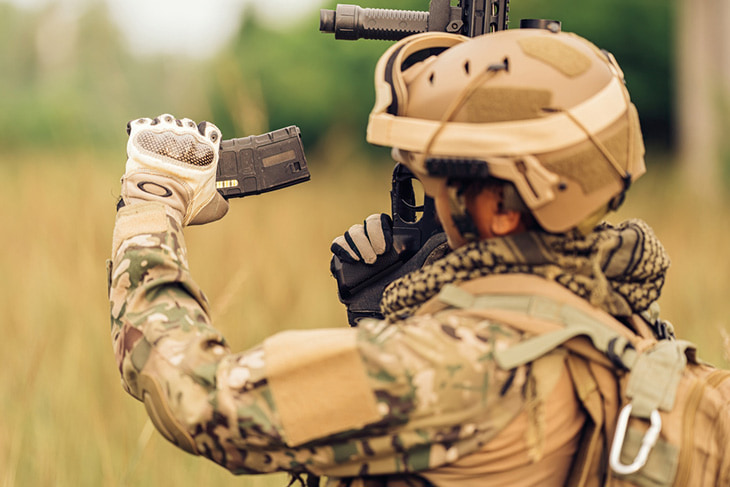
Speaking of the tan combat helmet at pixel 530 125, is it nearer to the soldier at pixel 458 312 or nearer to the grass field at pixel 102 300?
the soldier at pixel 458 312

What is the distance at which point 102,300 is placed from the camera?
2979mm

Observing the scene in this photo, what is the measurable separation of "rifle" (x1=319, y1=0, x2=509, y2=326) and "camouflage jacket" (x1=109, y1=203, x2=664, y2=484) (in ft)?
1.51

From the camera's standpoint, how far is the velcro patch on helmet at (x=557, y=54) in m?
1.13

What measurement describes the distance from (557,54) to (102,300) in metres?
2.20

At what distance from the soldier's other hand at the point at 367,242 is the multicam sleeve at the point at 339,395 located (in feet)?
1.58

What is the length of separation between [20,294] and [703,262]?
3.09 meters

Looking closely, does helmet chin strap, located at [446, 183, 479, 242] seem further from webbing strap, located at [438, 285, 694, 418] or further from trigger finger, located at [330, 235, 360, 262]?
trigger finger, located at [330, 235, 360, 262]

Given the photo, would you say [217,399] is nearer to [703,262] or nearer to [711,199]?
[703,262]

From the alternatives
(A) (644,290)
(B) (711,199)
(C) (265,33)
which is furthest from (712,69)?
(A) (644,290)

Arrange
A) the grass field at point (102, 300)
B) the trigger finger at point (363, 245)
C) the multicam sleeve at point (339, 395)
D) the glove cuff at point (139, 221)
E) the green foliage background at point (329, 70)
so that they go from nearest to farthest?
the multicam sleeve at point (339, 395), the glove cuff at point (139, 221), the trigger finger at point (363, 245), the grass field at point (102, 300), the green foliage background at point (329, 70)

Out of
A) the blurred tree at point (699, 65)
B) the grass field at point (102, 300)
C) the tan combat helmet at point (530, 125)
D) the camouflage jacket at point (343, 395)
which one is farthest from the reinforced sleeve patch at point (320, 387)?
the blurred tree at point (699, 65)

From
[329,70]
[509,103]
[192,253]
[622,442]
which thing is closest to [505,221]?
[509,103]

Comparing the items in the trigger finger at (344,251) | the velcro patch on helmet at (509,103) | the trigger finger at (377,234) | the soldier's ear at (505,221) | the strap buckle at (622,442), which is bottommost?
the trigger finger at (344,251)

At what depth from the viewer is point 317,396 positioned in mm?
1063
